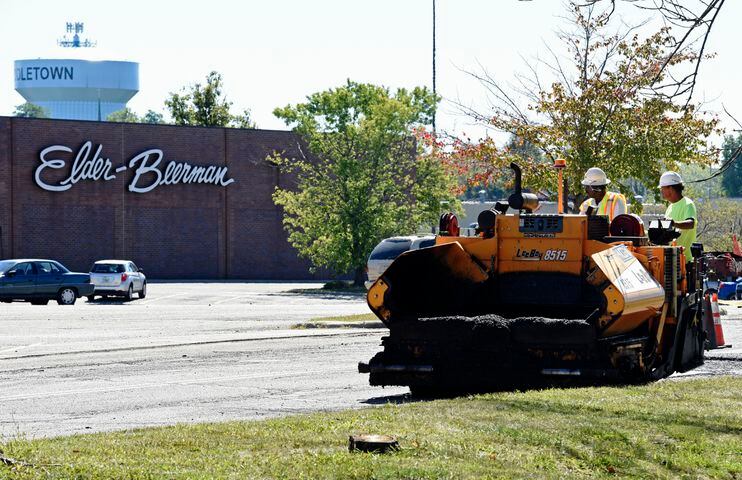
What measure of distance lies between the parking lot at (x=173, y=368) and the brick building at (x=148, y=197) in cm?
2699

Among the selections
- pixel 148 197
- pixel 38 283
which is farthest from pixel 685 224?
pixel 148 197

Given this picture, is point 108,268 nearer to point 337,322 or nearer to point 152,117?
point 337,322

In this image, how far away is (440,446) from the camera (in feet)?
24.7

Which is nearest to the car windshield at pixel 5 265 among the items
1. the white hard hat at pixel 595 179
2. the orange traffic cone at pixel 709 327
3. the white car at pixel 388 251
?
the white car at pixel 388 251

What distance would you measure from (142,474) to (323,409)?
189 inches

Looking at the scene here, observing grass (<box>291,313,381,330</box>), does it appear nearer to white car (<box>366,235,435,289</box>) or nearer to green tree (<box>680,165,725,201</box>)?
green tree (<box>680,165,725,201</box>)

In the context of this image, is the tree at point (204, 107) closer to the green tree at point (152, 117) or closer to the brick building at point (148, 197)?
the brick building at point (148, 197)

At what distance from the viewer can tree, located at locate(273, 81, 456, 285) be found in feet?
154

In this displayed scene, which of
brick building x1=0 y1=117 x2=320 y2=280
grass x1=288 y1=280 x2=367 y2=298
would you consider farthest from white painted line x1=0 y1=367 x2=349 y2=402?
brick building x1=0 y1=117 x2=320 y2=280

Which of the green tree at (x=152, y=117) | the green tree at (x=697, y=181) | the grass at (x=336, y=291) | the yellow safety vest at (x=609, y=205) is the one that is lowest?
the grass at (x=336, y=291)

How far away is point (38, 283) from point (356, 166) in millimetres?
16029

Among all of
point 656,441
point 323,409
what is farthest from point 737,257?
point 656,441

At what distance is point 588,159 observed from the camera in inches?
1037

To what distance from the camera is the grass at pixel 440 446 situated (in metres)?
6.85
